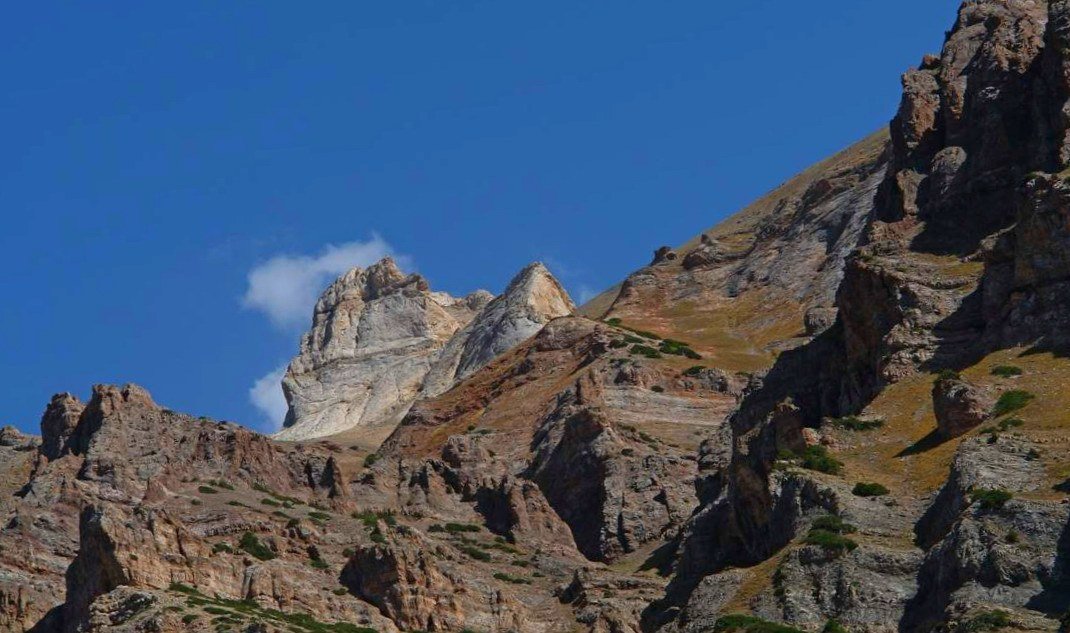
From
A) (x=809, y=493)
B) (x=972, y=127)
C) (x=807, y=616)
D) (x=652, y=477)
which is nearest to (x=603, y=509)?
(x=652, y=477)

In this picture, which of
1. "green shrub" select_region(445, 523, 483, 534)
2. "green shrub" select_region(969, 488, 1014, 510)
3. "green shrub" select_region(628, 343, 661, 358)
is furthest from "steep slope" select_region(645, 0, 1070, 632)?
"green shrub" select_region(628, 343, 661, 358)

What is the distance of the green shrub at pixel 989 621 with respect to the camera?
194 feet

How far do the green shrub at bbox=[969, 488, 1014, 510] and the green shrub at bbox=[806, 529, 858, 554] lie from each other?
4419 mm

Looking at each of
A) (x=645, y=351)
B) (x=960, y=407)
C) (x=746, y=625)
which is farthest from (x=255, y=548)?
(x=645, y=351)

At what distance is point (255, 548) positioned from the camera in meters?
103

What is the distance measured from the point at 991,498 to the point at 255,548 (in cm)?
4363

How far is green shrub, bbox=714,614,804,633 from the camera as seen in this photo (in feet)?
222

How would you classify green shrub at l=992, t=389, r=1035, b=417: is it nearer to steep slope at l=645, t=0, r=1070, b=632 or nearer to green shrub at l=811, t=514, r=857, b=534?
steep slope at l=645, t=0, r=1070, b=632

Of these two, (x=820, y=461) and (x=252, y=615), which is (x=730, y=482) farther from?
(x=252, y=615)

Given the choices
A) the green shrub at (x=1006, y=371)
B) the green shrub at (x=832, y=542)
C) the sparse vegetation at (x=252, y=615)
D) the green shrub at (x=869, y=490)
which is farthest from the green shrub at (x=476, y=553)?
the green shrub at (x=832, y=542)

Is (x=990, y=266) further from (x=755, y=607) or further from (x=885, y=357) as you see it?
(x=755, y=607)

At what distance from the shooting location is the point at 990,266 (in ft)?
315

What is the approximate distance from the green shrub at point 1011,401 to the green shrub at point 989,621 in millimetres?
22716

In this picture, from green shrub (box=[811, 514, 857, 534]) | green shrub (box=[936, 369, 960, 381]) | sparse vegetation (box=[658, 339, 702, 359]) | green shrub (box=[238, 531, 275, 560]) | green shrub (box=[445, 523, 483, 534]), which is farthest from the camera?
sparse vegetation (box=[658, 339, 702, 359])
